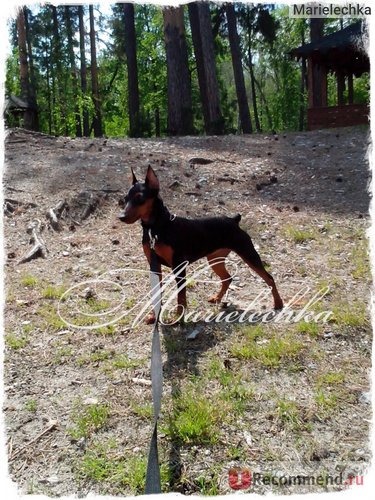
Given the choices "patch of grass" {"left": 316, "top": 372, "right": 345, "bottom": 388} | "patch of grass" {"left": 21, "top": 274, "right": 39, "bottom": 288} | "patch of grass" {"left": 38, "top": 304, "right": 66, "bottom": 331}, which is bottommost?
"patch of grass" {"left": 316, "top": 372, "right": 345, "bottom": 388}

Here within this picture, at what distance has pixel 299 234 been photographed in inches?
275

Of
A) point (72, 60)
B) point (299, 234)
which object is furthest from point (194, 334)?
point (72, 60)

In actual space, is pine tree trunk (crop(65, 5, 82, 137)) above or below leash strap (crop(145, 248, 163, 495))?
above

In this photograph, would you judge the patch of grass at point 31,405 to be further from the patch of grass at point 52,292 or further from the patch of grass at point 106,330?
the patch of grass at point 52,292

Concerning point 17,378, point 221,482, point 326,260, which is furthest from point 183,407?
point 326,260

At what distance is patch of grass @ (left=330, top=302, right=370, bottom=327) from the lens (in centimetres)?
447

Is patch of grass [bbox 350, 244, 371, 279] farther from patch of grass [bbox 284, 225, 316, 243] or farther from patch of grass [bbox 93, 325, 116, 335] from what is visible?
patch of grass [bbox 93, 325, 116, 335]

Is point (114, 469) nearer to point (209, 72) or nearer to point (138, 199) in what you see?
point (138, 199)

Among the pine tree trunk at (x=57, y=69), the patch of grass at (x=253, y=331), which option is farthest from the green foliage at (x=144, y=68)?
the patch of grass at (x=253, y=331)

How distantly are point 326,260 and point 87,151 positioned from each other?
7.34m

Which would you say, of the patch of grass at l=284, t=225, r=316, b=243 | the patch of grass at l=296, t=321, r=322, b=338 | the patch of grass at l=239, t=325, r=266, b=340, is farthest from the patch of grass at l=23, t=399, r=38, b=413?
the patch of grass at l=284, t=225, r=316, b=243

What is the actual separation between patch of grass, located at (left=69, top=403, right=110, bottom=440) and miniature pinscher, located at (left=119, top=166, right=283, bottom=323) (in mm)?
1344

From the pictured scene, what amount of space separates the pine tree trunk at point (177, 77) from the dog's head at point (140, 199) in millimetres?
12712

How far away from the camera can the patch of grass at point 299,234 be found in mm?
6938
